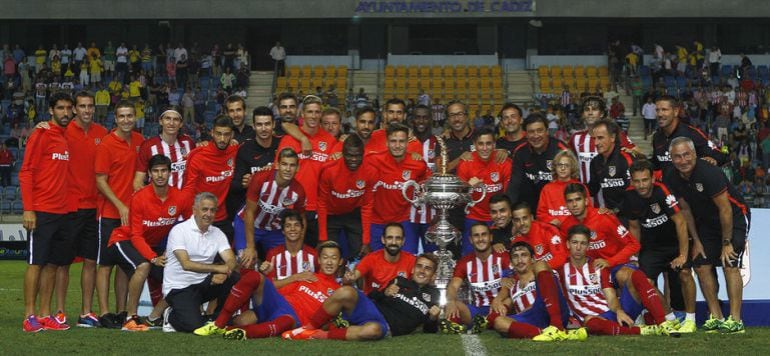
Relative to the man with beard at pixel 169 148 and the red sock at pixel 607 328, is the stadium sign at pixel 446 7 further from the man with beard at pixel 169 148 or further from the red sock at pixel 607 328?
the red sock at pixel 607 328

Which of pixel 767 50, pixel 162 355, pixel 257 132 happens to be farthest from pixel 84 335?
pixel 767 50

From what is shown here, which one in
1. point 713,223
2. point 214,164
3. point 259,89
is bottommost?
point 713,223

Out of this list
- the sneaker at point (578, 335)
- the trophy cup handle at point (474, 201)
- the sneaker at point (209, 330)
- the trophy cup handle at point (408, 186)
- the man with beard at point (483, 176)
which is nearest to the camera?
the sneaker at point (578, 335)

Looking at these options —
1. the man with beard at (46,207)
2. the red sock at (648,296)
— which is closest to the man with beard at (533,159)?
the red sock at (648,296)

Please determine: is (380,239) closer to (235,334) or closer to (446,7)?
(235,334)

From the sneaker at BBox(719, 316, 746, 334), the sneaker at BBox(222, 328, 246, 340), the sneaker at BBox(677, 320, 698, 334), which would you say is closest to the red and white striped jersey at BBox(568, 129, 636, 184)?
the sneaker at BBox(677, 320, 698, 334)

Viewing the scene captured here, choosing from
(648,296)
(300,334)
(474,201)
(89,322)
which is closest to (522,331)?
(648,296)

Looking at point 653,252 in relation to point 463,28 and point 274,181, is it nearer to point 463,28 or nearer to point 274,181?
point 274,181

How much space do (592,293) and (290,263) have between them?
7.85 ft

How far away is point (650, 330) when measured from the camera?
9.16 metres

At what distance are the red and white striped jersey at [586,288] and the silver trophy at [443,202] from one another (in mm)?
943

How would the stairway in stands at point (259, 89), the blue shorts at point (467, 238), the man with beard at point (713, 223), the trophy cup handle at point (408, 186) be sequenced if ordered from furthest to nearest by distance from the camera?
1. the stairway in stands at point (259, 89)
2. the blue shorts at point (467, 238)
3. the trophy cup handle at point (408, 186)
4. the man with beard at point (713, 223)

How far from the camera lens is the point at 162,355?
809 centimetres

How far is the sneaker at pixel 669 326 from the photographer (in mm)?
9133
